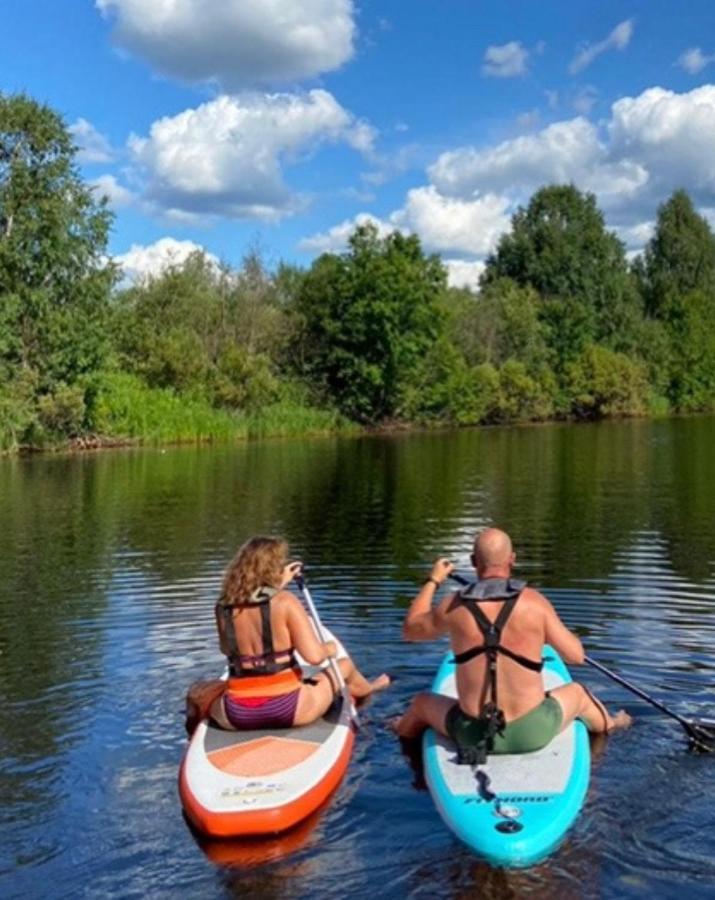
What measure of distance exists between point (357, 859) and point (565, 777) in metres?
1.37

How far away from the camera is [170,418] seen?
46.9 m

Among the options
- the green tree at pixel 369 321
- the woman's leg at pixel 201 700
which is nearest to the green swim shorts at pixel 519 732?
the woman's leg at pixel 201 700

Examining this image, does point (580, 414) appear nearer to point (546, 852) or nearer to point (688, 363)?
point (688, 363)

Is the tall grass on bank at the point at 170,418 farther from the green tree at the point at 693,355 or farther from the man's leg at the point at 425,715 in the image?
the green tree at the point at 693,355

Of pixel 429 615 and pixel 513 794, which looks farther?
pixel 429 615

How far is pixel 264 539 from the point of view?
7645 millimetres

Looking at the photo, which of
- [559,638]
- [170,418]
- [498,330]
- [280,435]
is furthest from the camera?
[498,330]

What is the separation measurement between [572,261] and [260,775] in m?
77.6

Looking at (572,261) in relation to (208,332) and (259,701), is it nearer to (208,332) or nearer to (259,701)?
(208,332)

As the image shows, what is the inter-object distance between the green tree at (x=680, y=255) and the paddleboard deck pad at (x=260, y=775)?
8762 cm

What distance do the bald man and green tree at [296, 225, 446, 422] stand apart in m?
52.4

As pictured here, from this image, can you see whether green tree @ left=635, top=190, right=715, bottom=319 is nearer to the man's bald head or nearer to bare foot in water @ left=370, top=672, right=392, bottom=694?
bare foot in water @ left=370, top=672, right=392, bottom=694

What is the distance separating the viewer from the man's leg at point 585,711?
7.30 m

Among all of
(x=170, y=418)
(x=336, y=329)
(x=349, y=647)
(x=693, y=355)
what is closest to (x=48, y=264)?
(x=170, y=418)
